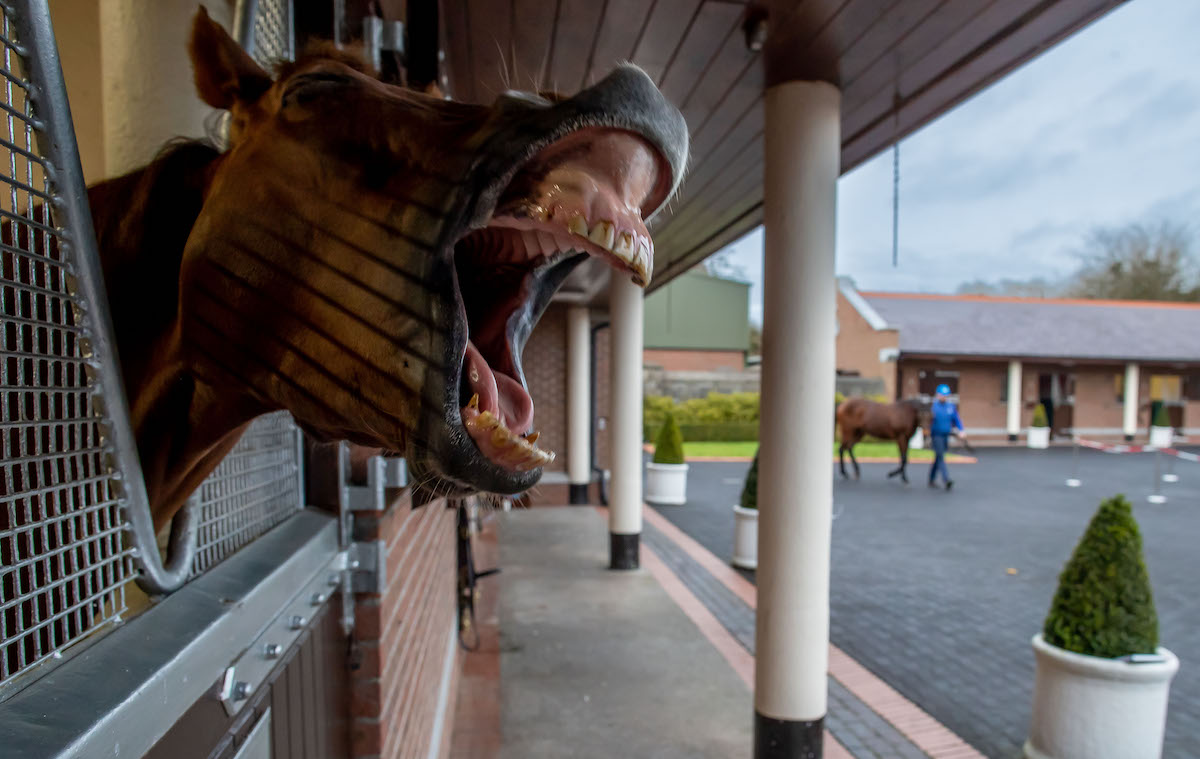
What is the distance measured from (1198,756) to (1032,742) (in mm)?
1232

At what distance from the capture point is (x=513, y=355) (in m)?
0.88

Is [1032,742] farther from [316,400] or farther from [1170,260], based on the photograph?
[1170,260]

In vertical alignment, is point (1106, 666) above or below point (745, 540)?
above

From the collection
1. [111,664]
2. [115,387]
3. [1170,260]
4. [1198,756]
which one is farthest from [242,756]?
[1170,260]

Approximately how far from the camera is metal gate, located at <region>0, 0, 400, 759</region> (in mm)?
683

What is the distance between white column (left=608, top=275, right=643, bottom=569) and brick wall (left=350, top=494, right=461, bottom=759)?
13.8ft

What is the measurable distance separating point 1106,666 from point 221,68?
490 cm

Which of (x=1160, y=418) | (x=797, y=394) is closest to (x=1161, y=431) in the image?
(x=1160, y=418)

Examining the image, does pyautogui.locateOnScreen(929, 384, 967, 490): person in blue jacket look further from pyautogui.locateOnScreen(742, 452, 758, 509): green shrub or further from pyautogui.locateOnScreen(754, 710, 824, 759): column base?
pyautogui.locateOnScreen(754, 710, 824, 759): column base

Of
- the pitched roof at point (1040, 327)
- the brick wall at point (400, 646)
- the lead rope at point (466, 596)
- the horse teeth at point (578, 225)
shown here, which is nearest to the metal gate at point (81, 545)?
the brick wall at point (400, 646)

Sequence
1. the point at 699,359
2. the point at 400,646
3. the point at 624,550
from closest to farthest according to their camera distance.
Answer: the point at 400,646, the point at 624,550, the point at 699,359

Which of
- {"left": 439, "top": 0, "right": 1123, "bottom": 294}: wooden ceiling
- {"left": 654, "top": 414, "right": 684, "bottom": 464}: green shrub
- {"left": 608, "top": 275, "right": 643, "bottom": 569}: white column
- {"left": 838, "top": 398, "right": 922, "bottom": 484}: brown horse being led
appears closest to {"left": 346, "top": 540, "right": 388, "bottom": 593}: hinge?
{"left": 439, "top": 0, "right": 1123, "bottom": 294}: wooden ceiling

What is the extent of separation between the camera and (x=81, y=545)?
0.82 metres

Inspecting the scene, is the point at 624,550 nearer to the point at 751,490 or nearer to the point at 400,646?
the point at 751,490
